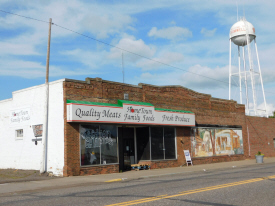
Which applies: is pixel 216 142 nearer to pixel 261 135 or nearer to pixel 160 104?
pixel 160 104

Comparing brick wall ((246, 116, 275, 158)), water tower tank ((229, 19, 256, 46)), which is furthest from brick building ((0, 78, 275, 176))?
water tower tank ((229, 19, 256, 46))

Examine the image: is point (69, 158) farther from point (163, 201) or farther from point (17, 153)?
point (163, 201)

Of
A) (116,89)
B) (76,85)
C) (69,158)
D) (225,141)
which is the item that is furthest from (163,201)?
(225,141)

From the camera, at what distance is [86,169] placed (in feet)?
62.5

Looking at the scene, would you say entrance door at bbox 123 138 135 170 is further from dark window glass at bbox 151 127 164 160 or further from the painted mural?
the painted mural

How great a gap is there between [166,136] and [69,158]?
9.20m

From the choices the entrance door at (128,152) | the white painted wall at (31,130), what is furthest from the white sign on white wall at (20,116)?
the entrance door at (128,152)

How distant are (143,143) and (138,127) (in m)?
1.24

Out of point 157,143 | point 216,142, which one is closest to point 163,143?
point 157,143

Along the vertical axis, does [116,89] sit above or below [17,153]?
above

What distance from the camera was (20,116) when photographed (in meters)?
22.1

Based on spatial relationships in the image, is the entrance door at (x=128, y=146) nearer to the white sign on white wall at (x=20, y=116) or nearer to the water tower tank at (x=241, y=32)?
the white sign on white wall at (x=20, y=116)

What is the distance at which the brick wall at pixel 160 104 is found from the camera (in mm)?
18688

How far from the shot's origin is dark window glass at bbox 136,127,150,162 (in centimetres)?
2366
